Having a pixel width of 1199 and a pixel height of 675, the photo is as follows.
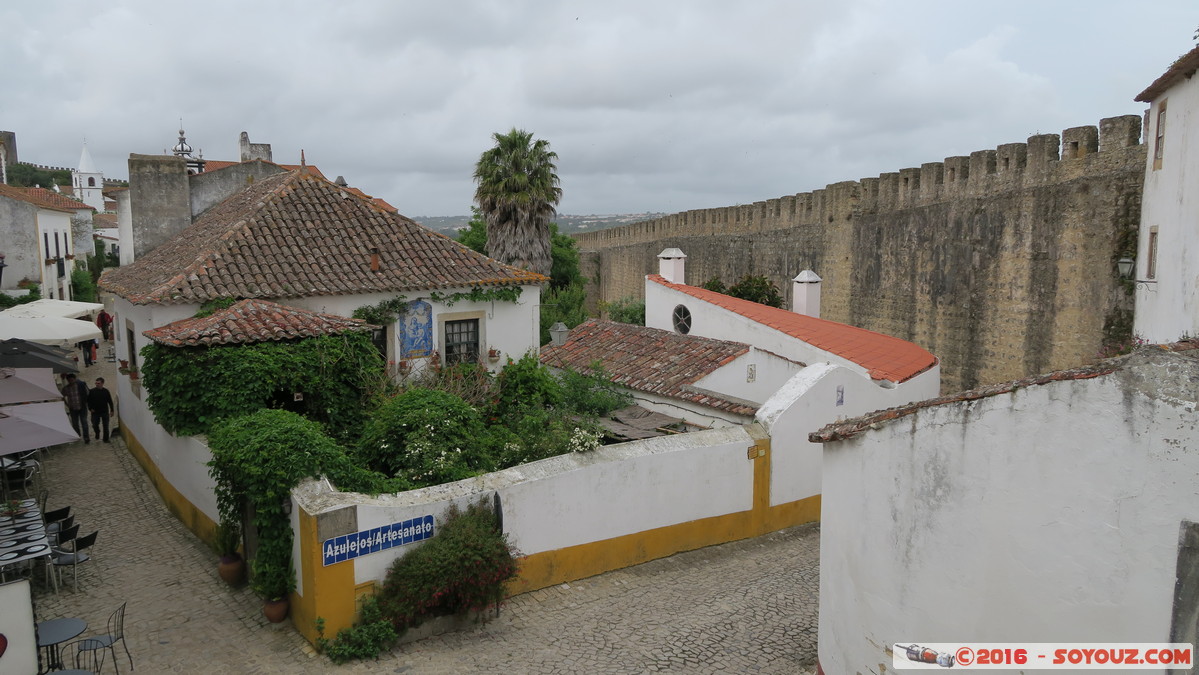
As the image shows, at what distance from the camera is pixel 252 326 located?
10.5 meters

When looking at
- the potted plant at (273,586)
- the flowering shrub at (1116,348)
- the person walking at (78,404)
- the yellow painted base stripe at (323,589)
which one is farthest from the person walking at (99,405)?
the flowering shrub at (1116,348)

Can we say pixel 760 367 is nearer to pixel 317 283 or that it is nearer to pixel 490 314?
pixel 490 314

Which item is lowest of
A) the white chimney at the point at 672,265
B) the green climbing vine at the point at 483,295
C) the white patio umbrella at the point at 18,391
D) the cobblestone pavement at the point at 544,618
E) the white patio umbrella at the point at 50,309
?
the cobblestone pavement at the point at 544,618

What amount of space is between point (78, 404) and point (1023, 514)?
1666 centimetres

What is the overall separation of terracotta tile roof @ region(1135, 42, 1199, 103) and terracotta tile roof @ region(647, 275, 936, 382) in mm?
5509

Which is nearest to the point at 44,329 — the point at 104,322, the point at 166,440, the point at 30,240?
the point at 166,440

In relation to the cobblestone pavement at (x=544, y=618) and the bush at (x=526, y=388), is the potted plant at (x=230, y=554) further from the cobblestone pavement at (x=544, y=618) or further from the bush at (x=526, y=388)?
the bush at (x=526, y=388)

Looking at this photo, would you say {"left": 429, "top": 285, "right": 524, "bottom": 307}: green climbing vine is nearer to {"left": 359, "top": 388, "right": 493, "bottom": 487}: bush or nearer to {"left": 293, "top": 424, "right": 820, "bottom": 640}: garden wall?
{"left": 359, "top": 388, "right": 493, "bottom": 487}: bush

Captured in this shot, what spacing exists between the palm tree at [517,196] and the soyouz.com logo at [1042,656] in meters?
19.8

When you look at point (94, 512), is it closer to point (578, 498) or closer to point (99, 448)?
point (99, 448)

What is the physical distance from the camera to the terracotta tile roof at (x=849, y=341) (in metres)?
14.7

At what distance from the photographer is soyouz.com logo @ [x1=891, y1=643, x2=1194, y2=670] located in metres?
4.60

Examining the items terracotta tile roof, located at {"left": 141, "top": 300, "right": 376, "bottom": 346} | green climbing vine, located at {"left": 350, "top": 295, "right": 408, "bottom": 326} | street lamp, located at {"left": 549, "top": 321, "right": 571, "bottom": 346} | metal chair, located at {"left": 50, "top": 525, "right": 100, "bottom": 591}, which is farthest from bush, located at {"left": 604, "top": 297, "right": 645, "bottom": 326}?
metal chair, located at {"left": 50, "top": 525, "right": 100, "bottom": 591}

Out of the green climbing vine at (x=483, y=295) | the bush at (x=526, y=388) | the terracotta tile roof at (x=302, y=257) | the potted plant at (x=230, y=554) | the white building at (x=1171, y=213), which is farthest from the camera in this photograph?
the green climbing vine at (x=483, y=295)
